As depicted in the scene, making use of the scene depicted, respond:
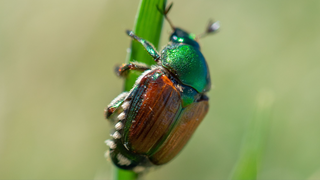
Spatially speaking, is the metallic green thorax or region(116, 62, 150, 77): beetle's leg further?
the metallic green thorax

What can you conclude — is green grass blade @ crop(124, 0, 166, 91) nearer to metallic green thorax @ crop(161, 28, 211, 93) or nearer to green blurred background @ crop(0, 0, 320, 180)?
metallic green thorax @ crop(161, 28, 211, 93)

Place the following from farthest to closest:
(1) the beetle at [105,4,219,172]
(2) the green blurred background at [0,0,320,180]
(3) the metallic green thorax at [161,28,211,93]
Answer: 1. (2) the green blurred background at [0,0,320,180]
2. (3) the metallic green thorax at [161,28,211,93]
3. (1) the beetle at [105,4,219,172]

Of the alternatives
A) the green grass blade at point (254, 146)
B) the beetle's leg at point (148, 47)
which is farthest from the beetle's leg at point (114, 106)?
the green grass blade at point (254, 146)

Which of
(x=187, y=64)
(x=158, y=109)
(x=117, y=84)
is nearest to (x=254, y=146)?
(x=158, y=109)

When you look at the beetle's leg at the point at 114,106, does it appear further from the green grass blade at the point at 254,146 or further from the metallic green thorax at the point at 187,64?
the green grass blade at the point at 254,146

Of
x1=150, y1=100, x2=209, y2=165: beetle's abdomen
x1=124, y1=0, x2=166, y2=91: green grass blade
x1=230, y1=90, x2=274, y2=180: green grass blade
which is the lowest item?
x1=230, y1=90, x2=274, y2=180: green grass blade

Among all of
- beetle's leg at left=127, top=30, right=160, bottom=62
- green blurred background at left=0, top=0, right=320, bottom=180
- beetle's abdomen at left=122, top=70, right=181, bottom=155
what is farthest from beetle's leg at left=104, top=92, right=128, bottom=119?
green blurred background at left=0, top=0, right=320, bottom=180

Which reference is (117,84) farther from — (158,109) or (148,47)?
(158,109)
